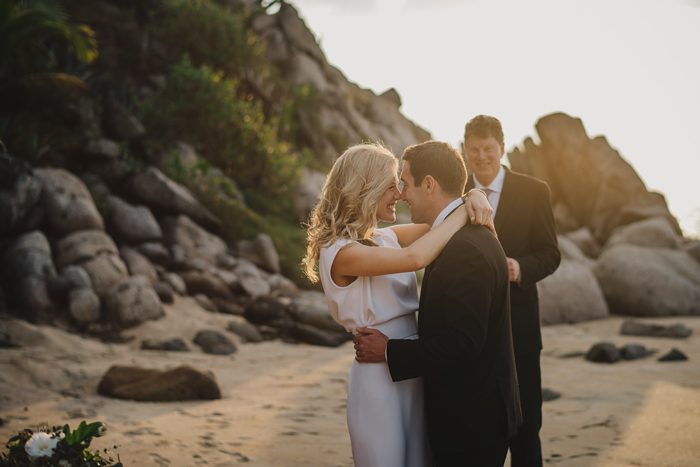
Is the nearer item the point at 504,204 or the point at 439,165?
the point at 439,165

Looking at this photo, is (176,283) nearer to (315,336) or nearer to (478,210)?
(315,336)

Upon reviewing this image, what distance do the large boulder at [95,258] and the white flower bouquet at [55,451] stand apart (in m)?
6.56

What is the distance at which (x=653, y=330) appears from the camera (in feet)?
29.8

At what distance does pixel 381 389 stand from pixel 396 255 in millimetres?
645

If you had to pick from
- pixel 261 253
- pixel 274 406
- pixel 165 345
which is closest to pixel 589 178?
pixel 261 253

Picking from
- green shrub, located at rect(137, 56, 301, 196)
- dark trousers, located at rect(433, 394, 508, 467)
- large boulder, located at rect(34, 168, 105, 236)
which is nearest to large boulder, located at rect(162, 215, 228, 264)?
large boulder, located at rect(34, 168, 105, 236)

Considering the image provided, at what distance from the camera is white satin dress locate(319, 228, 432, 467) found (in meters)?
2.34

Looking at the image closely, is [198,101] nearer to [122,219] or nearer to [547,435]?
[122,219]

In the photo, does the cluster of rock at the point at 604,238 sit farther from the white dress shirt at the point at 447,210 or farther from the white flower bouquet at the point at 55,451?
the white flower bouquet at the point at 55,451

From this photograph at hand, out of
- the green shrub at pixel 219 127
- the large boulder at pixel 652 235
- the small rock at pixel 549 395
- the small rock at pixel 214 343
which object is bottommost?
the small rock at pixel 549 395

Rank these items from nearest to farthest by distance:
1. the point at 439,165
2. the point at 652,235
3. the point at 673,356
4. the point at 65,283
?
the point at 439,165 → the point at 673,356 → the point at 65,283 → the point at 652,235


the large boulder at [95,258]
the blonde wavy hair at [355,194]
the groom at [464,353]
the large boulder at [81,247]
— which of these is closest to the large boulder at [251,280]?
the large boulder at [95,258]

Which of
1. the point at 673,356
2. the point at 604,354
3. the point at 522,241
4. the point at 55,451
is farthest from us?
the point at 604,354

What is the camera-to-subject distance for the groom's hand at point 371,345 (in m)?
2.32
